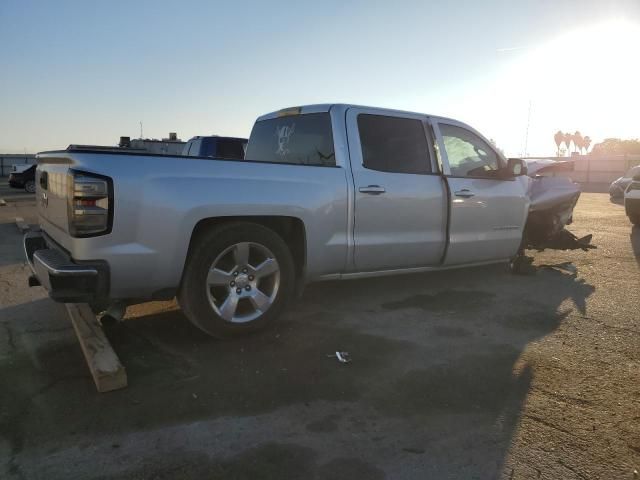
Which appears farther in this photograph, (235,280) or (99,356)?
(235,280)

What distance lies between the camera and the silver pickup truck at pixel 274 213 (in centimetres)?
327

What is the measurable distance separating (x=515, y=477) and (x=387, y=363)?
4.51 ft

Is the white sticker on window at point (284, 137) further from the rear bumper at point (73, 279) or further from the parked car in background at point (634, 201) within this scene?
the parked car in background at point (634, 201)

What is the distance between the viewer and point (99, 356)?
3273 mm

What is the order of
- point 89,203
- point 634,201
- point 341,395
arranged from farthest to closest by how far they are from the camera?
1. point 634,201
2. point 89,203
3. point 341,395

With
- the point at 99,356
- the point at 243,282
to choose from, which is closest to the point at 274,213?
the point at 243,282

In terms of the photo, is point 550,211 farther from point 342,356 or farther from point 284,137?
point 342,356

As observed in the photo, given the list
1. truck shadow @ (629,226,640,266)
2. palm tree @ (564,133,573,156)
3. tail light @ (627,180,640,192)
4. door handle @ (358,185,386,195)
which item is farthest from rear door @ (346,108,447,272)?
palm tree @ (564,133,573,156)

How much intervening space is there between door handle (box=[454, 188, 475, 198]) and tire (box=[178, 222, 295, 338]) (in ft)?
7.14

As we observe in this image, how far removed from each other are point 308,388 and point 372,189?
2064mm

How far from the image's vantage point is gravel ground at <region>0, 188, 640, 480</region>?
7.89 ft

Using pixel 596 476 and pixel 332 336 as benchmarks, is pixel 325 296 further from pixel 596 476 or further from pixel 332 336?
pixel 596 476

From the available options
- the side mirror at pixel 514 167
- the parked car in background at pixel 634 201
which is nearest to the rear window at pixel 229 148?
the side mirror at pixel 514 167

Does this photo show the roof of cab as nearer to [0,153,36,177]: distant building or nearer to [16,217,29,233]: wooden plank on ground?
[16,217,29,233]: wooden plank on ground
